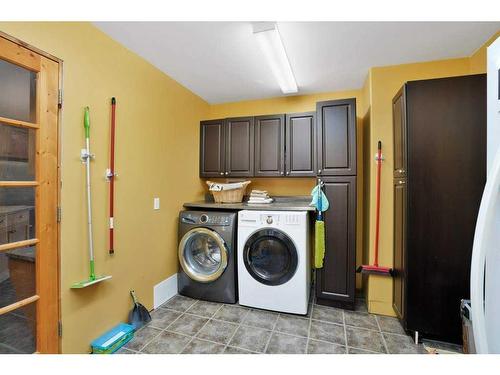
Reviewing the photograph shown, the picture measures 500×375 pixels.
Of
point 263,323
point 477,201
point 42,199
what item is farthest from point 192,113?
point 477,201

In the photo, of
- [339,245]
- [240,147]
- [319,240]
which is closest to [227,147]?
[240,147]

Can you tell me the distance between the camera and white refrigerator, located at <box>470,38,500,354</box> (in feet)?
2.32

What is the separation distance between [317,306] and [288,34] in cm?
262

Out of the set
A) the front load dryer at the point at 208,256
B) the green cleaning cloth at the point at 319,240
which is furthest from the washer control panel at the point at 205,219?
the green cleaning cloth at the point at 319,240

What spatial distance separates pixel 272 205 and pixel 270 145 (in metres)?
0.80

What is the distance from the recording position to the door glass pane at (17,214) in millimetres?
1216

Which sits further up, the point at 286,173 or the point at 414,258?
the point at 286,173

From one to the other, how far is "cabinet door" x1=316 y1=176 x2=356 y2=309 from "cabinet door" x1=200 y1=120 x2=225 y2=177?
1431 millimetres

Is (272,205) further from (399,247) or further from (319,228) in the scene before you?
(399,247)

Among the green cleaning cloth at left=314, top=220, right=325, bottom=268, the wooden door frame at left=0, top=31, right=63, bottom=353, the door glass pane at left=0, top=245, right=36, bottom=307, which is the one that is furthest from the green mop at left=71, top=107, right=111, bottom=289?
the green cleaning cloth at left=314, top=220, right=325, bottom=268

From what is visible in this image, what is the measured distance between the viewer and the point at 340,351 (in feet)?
5.48

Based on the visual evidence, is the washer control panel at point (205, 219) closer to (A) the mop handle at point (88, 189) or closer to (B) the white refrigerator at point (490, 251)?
(A) the mop handle at point (88, 189)
